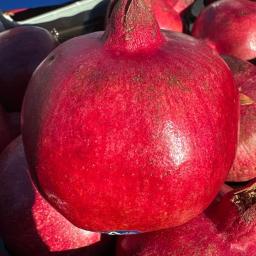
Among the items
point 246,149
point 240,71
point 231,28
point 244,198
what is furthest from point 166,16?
point 244,198

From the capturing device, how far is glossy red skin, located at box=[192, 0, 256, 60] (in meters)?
1.51

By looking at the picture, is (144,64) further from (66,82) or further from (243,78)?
(243,78)

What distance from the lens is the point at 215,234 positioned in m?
0.92

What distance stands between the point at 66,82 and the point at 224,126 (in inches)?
9.5

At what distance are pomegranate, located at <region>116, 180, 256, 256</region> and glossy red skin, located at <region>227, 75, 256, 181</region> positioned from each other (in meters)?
0.22

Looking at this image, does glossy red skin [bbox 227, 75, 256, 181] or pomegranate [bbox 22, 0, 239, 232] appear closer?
pomegranate [bbox 22, 0, 239, 232]

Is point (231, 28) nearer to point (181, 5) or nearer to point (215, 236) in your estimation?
point (181, 5)

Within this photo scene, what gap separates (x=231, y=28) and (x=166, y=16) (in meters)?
0.32

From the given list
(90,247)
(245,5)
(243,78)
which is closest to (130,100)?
(90,247)

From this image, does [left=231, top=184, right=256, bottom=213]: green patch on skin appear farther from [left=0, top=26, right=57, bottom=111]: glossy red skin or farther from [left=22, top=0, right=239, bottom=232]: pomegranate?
[left=0, top=26, right=57, bottom=111]: glossy red skin

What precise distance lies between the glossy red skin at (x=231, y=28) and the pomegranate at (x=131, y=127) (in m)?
0.79

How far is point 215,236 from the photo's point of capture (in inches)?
35.9

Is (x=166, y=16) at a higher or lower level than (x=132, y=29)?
lower

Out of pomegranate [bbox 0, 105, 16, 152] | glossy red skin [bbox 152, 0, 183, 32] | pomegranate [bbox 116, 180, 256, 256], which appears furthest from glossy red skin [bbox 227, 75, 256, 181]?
glossy red skin [bbox 152, 0, 183, 32]
